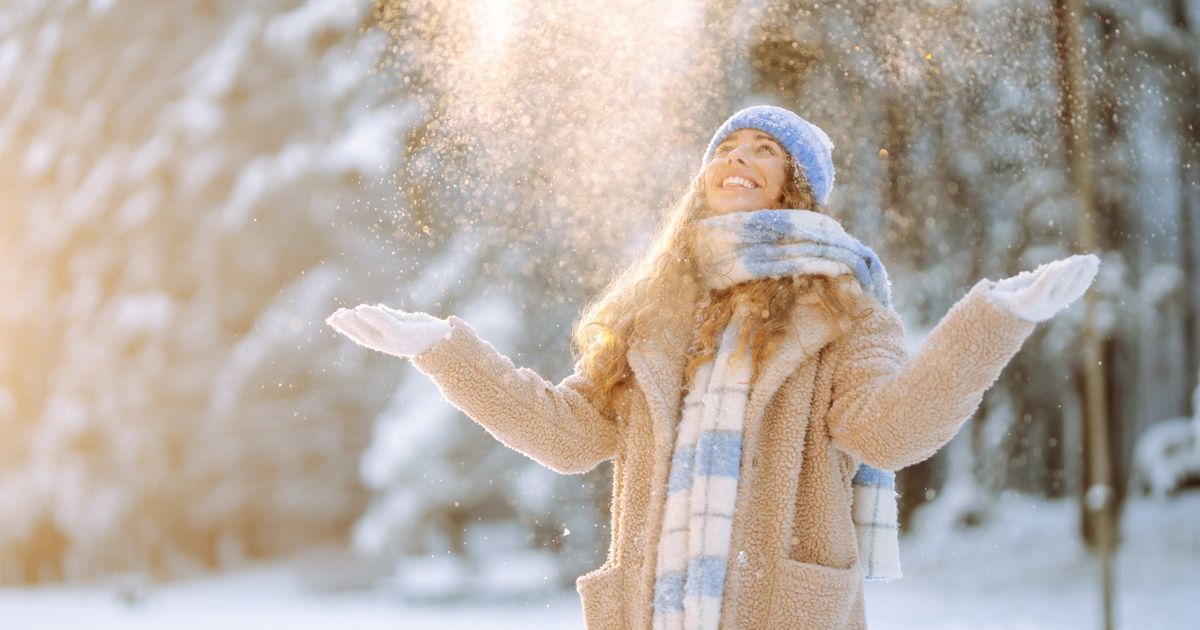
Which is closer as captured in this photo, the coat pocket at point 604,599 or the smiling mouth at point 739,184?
the coat pocket at point 604,599

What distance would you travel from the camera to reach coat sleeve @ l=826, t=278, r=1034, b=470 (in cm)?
167

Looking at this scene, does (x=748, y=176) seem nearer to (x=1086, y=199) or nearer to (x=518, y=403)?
(x=518, y=403)

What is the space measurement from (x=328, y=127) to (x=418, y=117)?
203 centimetres

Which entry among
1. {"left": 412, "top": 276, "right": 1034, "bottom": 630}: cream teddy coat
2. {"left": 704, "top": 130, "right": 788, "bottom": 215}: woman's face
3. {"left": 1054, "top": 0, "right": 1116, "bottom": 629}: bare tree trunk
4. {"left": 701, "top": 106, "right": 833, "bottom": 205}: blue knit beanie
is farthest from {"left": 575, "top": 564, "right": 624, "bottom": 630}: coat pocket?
{"left": 1054, "top": 0, "right": 1116, "bottom": 629}: bare tree trunk

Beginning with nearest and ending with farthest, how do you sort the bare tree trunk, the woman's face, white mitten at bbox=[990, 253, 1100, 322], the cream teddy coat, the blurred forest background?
white mitten at bbox=[990, 253, 1100, 322] → the cream teddy coat → the woman's face → the blurred forest background → the bare tree trunk

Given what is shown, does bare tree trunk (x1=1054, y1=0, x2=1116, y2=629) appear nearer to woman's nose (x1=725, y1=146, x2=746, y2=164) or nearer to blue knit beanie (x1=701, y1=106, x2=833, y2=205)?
blue knit beanie (x1=701, y1=106, x2=833, y2=205)

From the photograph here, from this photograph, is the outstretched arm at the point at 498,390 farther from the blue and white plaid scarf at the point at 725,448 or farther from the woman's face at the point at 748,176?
the woman's face at the point at 748,176

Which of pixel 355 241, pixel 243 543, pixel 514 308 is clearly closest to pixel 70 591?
pixel 243 543

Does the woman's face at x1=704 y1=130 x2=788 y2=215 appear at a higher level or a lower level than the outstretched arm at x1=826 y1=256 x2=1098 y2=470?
higher

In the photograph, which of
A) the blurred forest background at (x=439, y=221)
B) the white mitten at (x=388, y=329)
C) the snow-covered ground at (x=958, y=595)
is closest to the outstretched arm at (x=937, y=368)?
the white mitten at (x=388, y=329)

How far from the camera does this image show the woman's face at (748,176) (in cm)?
209

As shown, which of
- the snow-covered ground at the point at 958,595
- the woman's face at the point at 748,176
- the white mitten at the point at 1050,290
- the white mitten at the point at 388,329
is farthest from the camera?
the snow-covered ground at the point at 958,595

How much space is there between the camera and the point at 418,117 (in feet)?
23.2

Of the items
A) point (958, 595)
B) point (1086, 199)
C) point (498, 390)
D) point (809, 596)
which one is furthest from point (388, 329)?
point (958, 595)
